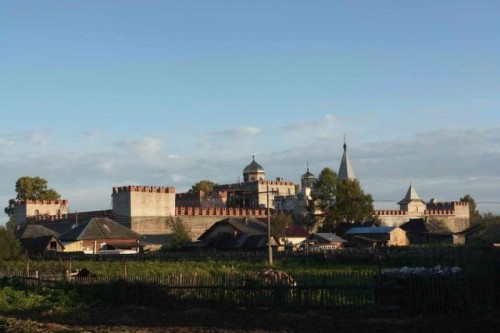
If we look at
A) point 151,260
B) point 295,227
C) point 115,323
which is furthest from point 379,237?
point 115,323

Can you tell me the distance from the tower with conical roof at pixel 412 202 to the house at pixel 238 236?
41622 mm

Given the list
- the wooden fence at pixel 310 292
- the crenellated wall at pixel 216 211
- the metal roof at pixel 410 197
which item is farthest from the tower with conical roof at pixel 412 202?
the wooden fence at pixel 310 292

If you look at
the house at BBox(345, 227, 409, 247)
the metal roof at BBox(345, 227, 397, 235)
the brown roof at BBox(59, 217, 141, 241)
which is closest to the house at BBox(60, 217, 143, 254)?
the brown roof at BBox(59, 217, 141, 241)

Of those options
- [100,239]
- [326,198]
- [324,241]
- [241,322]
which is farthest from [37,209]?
A: [241,322]

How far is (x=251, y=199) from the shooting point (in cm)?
10388

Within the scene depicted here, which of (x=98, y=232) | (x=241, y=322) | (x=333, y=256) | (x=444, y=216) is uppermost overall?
(x=444, y=216)

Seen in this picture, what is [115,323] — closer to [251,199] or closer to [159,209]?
[159,209]

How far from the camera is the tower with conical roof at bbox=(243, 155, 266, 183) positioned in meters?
116

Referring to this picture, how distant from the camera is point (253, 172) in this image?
380ft

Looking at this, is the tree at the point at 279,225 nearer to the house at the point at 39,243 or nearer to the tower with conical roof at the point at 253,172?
the house at the point at 39,243

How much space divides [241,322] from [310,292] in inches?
174

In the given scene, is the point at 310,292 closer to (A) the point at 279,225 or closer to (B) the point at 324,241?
(B) the point at 324,241

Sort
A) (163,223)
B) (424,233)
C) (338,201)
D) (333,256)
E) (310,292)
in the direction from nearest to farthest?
(310,292) → (333,256) → (163,223) → (424,233) → (338,201)

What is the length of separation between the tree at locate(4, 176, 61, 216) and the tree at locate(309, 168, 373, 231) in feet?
126
